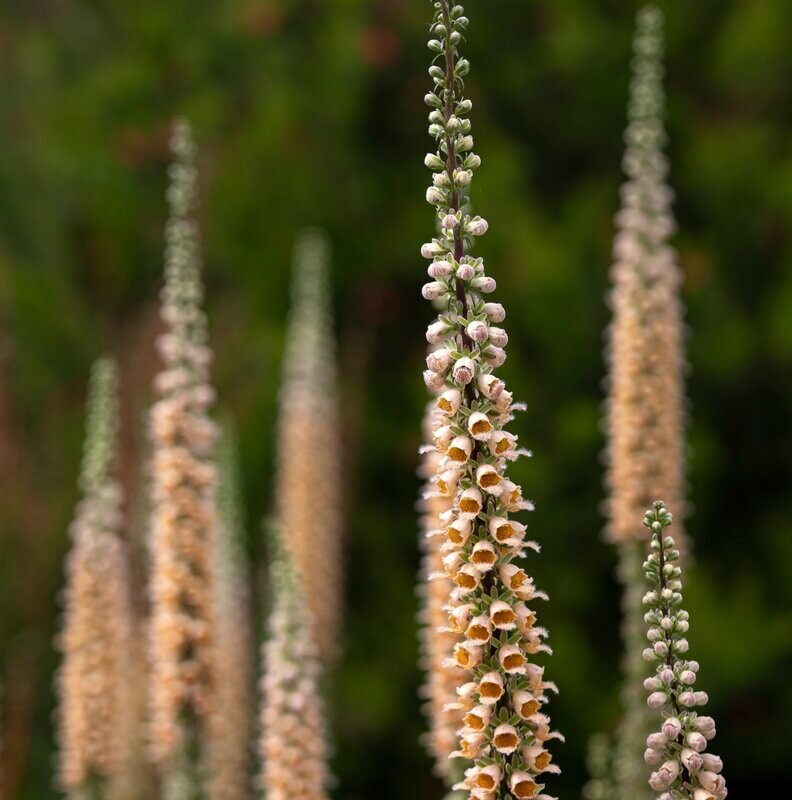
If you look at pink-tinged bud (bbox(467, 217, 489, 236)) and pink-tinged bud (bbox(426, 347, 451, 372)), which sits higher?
pink-tinged bud (bbox(467, 217, 489, 236))

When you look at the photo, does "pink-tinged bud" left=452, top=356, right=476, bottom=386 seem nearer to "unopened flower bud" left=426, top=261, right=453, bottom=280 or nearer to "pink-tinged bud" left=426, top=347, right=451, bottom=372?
"pink-tinged bud" left=426, top=347, right=451, bottom=372

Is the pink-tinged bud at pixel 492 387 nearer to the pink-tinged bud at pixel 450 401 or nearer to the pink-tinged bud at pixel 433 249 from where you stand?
the pink-tinged bud at pixel 450 401

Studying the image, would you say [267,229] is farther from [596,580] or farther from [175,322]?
[175,322]

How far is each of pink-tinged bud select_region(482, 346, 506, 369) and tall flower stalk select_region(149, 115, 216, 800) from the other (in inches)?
74.1

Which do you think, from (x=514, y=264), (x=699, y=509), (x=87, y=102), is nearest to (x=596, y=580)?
(x=699, y=509)

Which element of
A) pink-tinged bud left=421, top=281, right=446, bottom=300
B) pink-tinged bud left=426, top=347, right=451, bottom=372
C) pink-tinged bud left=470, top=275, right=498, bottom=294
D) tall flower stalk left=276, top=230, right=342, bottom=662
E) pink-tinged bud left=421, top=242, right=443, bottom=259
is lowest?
pink-tinged bud left=426, top=347, right=451, bottom=372

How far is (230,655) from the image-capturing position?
541cm

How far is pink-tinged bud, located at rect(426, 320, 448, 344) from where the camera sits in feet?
7.28

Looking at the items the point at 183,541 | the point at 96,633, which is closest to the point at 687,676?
the point at 183,541

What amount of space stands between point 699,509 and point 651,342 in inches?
105

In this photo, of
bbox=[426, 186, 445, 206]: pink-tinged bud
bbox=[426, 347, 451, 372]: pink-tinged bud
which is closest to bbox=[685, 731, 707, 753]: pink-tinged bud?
bbox=[426, 347, 451, 372]: pink-tinged bud

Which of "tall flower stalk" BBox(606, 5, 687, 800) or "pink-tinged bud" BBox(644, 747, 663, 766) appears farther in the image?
"tall flower stalk" BBox(606, 5, 687, 800)

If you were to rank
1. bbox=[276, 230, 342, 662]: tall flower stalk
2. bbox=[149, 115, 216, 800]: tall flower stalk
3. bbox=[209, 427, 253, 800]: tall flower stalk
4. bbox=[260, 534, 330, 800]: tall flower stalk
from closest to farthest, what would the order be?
bbox=[260, 534, 330, 800]: tall flower stalk, bbox=[149, 115, 216, 800]: tall flower stalk, bbox=[209, 427, 253, 800]: tall flower stalk, bbox=[276, 230, 342, 662]: tall flower stalk

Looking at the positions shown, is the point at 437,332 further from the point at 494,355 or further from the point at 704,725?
the point at 704,725
